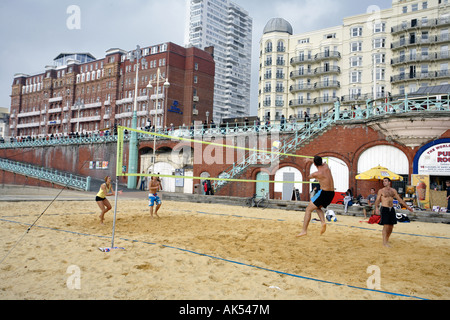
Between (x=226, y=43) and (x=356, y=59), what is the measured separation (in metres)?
79.4

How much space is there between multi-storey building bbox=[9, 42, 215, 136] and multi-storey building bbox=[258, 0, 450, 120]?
1291 cm

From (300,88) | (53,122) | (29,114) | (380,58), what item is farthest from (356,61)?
(29,114)

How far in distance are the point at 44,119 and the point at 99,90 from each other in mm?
20696

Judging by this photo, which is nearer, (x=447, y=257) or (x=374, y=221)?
(x=447, y=257)

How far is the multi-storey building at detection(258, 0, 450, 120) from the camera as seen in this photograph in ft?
145

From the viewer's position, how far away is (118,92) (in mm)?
61000

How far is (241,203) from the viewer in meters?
19.3

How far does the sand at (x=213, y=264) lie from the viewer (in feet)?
15.4

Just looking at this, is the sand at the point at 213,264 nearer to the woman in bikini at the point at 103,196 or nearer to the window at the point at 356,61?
the woman in bikini at the point at 103,196

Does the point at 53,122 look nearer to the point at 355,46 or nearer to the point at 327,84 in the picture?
the point at 327,84

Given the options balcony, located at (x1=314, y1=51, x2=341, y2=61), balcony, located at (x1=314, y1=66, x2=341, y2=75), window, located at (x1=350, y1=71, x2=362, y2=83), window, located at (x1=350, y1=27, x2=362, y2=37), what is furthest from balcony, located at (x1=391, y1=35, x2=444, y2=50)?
balcony, located at (x1=314, y1=66, x2=341, y2=75)

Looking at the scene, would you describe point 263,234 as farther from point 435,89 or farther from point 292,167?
point 435,89

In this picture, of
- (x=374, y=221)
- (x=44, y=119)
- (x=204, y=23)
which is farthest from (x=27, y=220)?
(x=204, y=23)

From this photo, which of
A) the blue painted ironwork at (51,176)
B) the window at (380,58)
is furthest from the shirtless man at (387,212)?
the window at (380,58)
